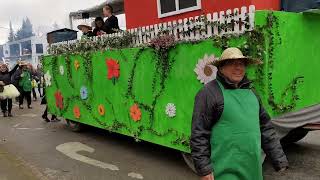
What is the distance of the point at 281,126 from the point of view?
19.2 ft

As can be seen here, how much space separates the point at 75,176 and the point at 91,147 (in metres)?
2.10

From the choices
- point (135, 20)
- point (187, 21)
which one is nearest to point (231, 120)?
point (187, 21)

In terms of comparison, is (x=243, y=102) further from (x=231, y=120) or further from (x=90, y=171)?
(x=90, y=171)

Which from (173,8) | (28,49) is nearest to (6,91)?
(173,8)

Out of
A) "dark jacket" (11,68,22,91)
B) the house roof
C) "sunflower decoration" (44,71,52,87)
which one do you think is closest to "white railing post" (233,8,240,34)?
"sunflower decoration" (44,71,52,87)

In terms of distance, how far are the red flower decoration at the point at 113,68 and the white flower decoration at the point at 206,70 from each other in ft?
7.43

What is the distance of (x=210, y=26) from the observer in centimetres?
589

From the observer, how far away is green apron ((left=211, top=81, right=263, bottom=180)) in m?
3.16

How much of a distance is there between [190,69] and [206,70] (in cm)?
34

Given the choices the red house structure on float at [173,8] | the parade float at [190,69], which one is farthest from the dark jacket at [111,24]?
the red house structure on float at [173,8]

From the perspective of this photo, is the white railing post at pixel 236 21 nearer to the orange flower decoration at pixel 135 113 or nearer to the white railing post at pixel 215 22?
the white railing post at pixel 215 22

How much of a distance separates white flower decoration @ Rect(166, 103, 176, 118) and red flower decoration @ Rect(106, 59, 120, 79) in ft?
5.30

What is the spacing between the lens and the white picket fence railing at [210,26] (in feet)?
17.8

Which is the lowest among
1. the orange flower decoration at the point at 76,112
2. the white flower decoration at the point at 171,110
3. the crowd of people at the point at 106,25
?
the orange flower decoration at the point at 76,112
